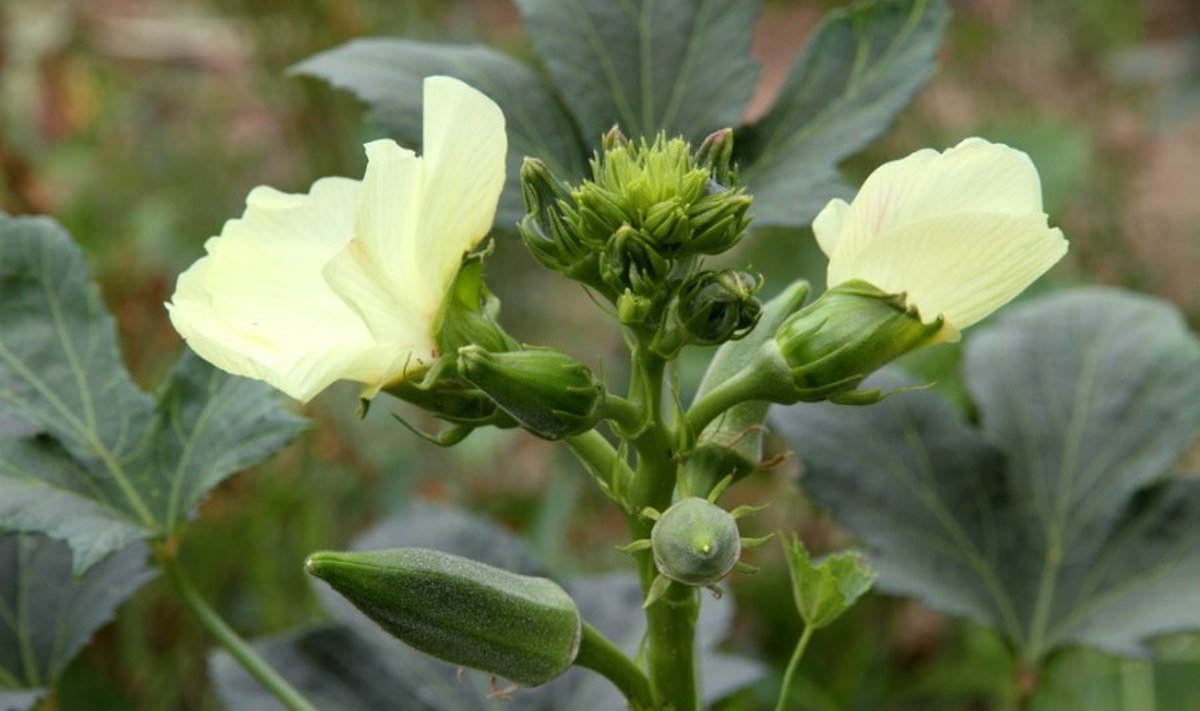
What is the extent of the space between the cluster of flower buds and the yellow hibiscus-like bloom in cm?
4

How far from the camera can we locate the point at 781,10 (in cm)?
357

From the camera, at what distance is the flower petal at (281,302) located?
83cm

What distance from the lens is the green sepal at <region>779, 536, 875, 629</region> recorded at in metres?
0.98

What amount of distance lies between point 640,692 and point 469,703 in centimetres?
42

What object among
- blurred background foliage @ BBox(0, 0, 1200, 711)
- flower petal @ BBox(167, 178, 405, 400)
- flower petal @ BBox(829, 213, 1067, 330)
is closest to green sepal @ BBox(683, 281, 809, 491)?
flower petal @ BBox(829, 213, 1067, 330)

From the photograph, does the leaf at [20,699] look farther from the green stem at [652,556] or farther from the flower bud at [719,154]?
the flower bud at [719,154]

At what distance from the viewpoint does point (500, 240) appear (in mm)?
2682

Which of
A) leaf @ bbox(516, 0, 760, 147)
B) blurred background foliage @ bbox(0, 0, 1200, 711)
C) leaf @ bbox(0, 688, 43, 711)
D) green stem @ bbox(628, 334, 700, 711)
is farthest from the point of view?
blurred background foliage @ bbox(0, 0, 1200, 711)

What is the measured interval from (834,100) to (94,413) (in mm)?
679

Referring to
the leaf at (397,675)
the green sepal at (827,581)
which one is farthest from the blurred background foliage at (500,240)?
the green sepal at (827,581)

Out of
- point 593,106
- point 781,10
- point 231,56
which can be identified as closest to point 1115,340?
point 593,106

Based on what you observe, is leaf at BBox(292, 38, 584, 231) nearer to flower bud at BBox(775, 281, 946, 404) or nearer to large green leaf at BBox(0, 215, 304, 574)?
large green leaf at BBox(0, 215, 304, 574)

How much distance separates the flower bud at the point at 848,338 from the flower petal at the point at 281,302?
240mm

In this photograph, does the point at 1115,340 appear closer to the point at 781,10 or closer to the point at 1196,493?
the point at 1196,493
